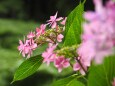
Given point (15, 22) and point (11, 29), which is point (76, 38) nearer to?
point (11, 29)

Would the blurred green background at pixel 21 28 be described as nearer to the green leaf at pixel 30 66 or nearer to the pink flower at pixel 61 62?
the green leaf at pixel 30 66

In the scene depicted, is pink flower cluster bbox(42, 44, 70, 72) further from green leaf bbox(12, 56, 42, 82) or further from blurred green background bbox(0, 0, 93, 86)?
blurred green background bbox(0, 0, 93, 86)

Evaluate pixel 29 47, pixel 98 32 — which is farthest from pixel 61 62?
pixel 98 32

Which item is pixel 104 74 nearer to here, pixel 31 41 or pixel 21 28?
pixel 31 41

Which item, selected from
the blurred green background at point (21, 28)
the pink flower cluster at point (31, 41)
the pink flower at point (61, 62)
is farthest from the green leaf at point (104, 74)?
the blurred green background at point (21, 28)

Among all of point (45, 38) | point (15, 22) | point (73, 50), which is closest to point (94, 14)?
point (73, 50)

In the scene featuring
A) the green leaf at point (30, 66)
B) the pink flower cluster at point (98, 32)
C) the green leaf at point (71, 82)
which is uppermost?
the pink flower cluster at point (98, 32)
